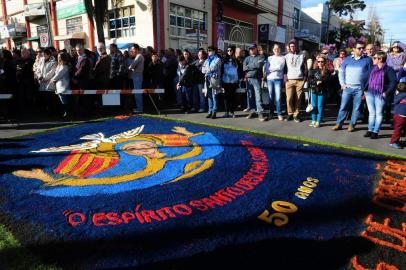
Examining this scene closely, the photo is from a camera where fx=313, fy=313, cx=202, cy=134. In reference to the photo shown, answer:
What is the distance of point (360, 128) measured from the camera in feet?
23.5

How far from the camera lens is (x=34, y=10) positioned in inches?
1017

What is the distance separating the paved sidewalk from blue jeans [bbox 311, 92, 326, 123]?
26cm

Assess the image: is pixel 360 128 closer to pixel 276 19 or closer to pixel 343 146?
pixel 343 146

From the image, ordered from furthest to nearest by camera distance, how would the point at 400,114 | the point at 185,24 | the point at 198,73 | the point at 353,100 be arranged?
the point at 185,24
the point at 198,73
the point at 353,100
the point at 400,114

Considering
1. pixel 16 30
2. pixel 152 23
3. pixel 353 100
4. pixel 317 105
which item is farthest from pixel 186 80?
pixel 16 30

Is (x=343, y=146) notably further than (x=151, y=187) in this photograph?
Yes

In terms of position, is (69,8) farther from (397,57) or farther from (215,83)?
(397,57)

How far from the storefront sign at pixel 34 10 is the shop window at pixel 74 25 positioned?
136 inches

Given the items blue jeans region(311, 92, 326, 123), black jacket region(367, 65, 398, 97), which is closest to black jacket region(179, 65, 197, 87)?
blue jeans region(311, 92, 326, 123)

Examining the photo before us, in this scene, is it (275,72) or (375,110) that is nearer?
A: (375,110)

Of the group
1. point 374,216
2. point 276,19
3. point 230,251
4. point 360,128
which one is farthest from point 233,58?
point 276,19

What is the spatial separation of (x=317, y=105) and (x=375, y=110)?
133 centimetres

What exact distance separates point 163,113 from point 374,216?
691 cm

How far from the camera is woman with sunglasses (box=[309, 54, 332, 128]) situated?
22.8 ft
